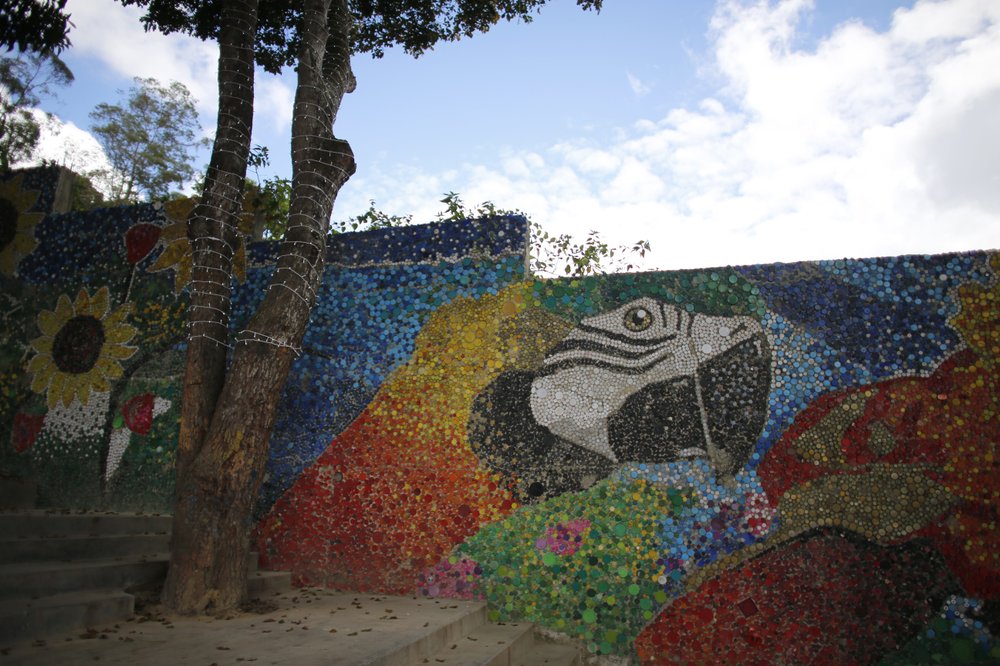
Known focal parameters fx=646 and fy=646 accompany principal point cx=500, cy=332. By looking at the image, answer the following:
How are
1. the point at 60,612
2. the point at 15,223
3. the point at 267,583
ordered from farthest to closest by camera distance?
the point at 15,223, the point at 267,583, the point at 60,612

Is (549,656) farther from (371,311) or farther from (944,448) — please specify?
(371,311)

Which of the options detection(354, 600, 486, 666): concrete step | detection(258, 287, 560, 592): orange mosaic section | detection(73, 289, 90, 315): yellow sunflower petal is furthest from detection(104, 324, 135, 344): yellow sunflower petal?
detection(354, 600, 486, 666): concrete step

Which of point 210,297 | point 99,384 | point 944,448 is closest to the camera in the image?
point 944,448

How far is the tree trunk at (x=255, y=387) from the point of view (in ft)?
11.0

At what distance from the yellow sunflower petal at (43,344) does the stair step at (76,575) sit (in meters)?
2.37

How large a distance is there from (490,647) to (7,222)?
554 cm

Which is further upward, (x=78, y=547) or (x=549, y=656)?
(x=78, y=547)

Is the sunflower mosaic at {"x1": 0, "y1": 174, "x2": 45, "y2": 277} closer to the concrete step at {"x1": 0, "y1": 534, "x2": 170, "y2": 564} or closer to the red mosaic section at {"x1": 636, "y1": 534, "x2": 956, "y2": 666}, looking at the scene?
the concrete step at {"x1": 0, "y1": 534, "x2": 170, "y2": 564}

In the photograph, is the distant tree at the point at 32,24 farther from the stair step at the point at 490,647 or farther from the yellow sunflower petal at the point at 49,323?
the stair step at the point at 490,647

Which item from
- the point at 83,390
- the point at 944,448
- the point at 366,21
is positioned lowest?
the point at 944,448

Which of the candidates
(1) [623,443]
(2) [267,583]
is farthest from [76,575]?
(1) [623,443]

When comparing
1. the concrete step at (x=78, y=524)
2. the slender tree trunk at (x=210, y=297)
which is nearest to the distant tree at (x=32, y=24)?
the slender tree trunk at (x=210, y=297)

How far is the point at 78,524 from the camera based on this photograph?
4000 millimetres

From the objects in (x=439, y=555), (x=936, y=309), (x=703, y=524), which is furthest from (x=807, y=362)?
(x=439, y=555)
